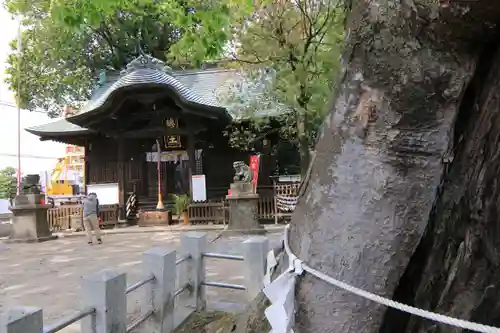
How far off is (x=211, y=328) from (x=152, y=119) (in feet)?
43.1

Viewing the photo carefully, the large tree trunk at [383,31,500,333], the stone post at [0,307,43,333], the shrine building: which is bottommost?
the stone post at [0,307,43,333]

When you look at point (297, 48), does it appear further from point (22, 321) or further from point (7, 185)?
point (7, 185)

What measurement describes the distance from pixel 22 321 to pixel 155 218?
44.1 feet

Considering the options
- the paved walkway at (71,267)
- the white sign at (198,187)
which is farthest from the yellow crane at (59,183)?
the white sign at (198,187)

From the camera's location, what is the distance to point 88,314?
10.5ft

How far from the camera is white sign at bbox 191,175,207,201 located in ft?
48.7

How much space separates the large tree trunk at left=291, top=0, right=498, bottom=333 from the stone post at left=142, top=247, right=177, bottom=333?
2.79 m

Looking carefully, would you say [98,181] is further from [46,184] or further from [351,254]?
[351,254]

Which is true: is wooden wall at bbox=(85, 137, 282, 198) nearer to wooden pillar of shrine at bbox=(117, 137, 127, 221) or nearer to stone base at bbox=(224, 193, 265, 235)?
wooden pillar of shrine at bbox=(117, 137, 127, 221)

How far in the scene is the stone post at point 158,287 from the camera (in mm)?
4406

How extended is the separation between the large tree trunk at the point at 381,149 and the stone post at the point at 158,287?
2788mm

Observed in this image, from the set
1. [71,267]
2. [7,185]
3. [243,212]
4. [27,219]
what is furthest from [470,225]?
[7,185]

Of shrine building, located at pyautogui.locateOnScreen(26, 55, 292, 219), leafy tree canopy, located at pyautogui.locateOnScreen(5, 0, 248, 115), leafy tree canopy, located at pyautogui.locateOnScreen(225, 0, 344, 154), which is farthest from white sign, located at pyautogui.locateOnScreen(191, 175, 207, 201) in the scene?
leafy tree canopy, located at pyautogui.locateOnScreen(5, 0, 248, 115)

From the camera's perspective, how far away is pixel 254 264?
5.05 meters
